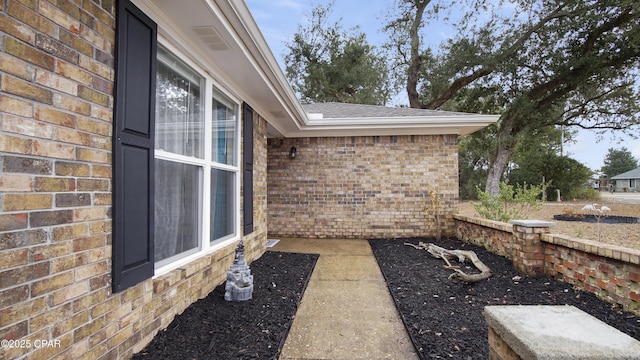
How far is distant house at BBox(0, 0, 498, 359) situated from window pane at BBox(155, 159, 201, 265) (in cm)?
1

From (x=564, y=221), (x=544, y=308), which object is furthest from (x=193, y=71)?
(x=564, y=221)

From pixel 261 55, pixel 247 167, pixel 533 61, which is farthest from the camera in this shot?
pixel 533 61

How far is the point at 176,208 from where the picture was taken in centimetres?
245

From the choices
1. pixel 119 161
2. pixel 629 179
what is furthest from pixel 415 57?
pixel 629 179

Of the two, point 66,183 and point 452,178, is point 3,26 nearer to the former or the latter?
point 66,183

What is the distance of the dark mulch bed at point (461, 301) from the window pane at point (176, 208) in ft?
6.88

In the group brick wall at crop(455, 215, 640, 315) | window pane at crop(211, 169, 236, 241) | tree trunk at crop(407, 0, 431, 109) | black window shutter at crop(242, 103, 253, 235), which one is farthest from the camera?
tree trunk at crop(407, 0, 431, 109)

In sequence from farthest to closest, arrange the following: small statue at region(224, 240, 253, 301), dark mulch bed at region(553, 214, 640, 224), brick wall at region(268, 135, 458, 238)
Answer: dark mulch bed at region(553, 214, 640, 224) < brick wall at region(268, 135, 458, 238) < small statue at region(224, 240, 253, 301)

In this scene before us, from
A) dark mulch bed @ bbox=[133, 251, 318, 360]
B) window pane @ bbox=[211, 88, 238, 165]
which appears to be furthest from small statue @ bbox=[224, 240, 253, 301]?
window pane @ bbox=[211, 88, 238, 165]

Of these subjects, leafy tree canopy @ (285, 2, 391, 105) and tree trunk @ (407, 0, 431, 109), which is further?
leafy tree canopy @ (285, 2, 391, 105)

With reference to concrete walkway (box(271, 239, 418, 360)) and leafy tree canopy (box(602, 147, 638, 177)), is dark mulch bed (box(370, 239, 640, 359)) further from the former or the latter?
leafy tree canopy (box(602, 147, 638, 177))

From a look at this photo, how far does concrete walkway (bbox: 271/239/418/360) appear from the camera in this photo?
214 centimetres

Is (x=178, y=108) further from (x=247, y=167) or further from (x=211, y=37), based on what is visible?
(x=247, y=167)

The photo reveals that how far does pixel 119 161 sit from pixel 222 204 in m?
1.69
